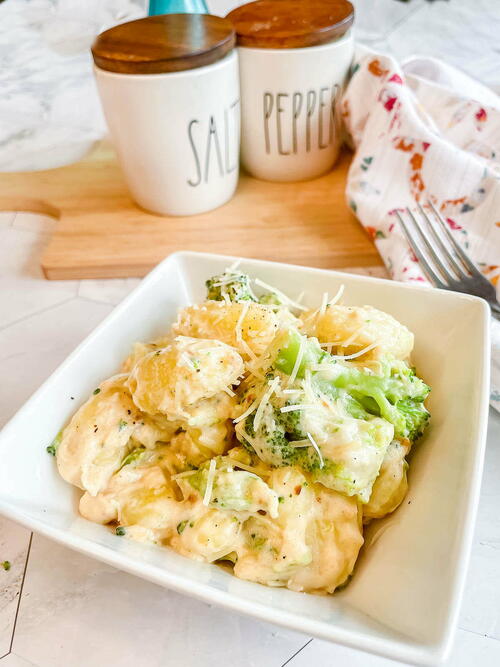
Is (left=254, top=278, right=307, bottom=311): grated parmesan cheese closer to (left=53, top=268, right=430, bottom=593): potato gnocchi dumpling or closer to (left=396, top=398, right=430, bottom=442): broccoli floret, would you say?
(left=53, top=268, right=430, bottom=593): potato gnocchi dumpling

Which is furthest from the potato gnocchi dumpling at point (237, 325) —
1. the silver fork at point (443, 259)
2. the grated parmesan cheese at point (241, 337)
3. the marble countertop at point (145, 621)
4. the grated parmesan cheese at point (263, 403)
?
the silver fork at point (443, 259)

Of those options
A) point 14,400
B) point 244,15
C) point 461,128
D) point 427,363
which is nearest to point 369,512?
point 427,363

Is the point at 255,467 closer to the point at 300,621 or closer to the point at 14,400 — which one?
the point at 300,621

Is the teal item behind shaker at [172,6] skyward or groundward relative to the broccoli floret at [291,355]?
skyward

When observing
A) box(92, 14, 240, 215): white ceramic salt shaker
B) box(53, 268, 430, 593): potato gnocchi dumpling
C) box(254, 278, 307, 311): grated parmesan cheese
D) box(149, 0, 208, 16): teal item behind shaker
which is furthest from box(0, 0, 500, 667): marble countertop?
box(149, 0, 208, 16): teal item behind shaker

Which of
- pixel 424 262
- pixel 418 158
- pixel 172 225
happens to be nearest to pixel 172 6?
pixel 172 225

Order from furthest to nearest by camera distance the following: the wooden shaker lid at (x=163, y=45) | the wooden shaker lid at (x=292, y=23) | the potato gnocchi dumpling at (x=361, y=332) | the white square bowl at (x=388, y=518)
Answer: the wooden shaker lid at (x=292, y=23) < the wooden shaker lid at (x=163, y=45) < the potato gnocchi dumpling at (x=361, y=332) < the white square bowl at (x=388, y=518)

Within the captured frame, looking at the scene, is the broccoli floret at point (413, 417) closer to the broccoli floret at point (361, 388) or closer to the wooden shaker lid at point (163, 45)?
the broccoli floret at point (361, 388)

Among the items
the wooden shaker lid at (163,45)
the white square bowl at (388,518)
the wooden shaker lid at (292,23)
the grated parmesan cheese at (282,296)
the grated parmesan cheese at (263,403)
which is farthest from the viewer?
the wooden shaker lid at (292,23)
